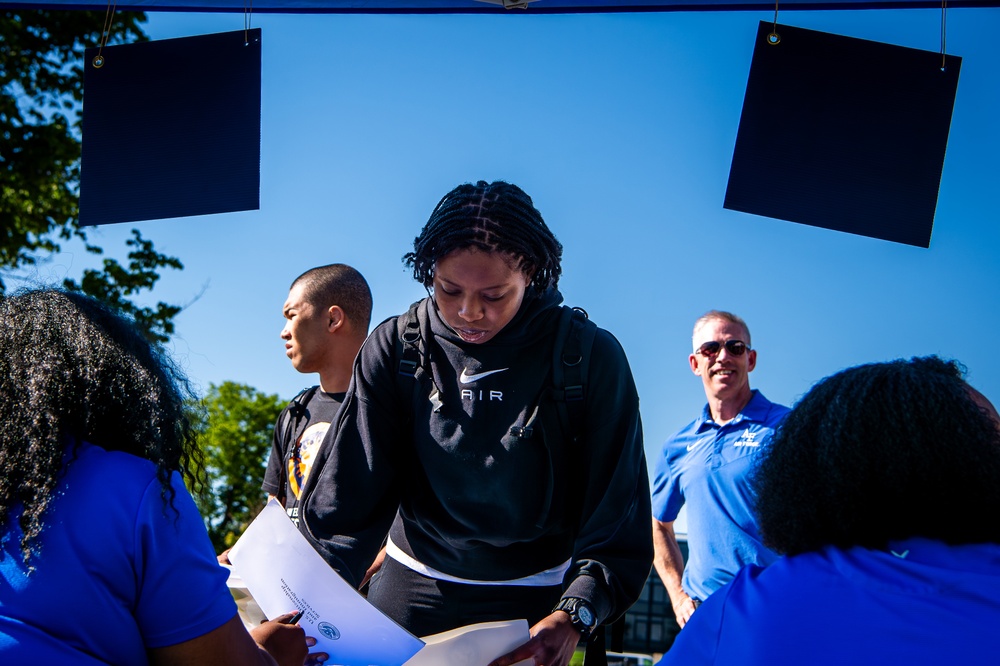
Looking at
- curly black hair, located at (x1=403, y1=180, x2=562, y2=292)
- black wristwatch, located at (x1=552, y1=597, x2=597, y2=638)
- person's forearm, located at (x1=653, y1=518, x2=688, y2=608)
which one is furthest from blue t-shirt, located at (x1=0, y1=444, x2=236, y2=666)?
person's forearm, located at (x1=653, y1=518, x2=688, y2=608)

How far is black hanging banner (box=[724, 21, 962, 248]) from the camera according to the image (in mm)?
2481

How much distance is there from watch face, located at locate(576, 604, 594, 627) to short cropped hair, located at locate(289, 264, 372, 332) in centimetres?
249

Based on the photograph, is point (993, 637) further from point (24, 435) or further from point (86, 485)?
point (24, 435)

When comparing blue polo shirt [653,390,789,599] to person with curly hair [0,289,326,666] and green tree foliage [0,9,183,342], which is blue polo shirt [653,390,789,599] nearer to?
person with curly hair [0,289,326,666]

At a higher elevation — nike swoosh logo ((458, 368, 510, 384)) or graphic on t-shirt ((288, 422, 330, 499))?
nike swoosh logo ((458, 368, 510, 384))

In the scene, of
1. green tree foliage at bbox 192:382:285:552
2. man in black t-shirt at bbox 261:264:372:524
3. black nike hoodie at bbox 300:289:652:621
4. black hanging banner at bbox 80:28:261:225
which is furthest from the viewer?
green tree foliage at bbox 192:382:285:552

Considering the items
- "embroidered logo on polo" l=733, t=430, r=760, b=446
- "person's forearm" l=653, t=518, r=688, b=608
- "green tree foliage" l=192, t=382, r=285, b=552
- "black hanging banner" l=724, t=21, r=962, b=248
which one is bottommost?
"green tree foliage" l=192, t=382, r=285, b=552

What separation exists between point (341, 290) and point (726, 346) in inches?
80.3

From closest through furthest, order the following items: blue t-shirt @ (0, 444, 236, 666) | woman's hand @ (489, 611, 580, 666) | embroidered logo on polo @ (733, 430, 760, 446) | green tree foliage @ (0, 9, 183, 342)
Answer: blue t-shirt @ (0, 444, 236, 666), woman's hand @ (489, 611, 580, 666), embroidered logo on polo @ (733, 430, 760, 446), green tree foliage @ (0, 9, 183, 342)

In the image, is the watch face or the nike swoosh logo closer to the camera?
the watch face

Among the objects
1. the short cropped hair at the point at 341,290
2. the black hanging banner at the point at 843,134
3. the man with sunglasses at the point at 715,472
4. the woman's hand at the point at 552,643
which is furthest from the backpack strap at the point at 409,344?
the man with sunglasses at the point at 715,472

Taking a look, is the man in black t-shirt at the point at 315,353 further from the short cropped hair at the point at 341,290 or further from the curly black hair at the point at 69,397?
the curly black hair at the point at 69,397

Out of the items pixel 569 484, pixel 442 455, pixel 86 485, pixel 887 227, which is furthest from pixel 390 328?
pixel 887 227

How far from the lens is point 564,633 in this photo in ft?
6.50
